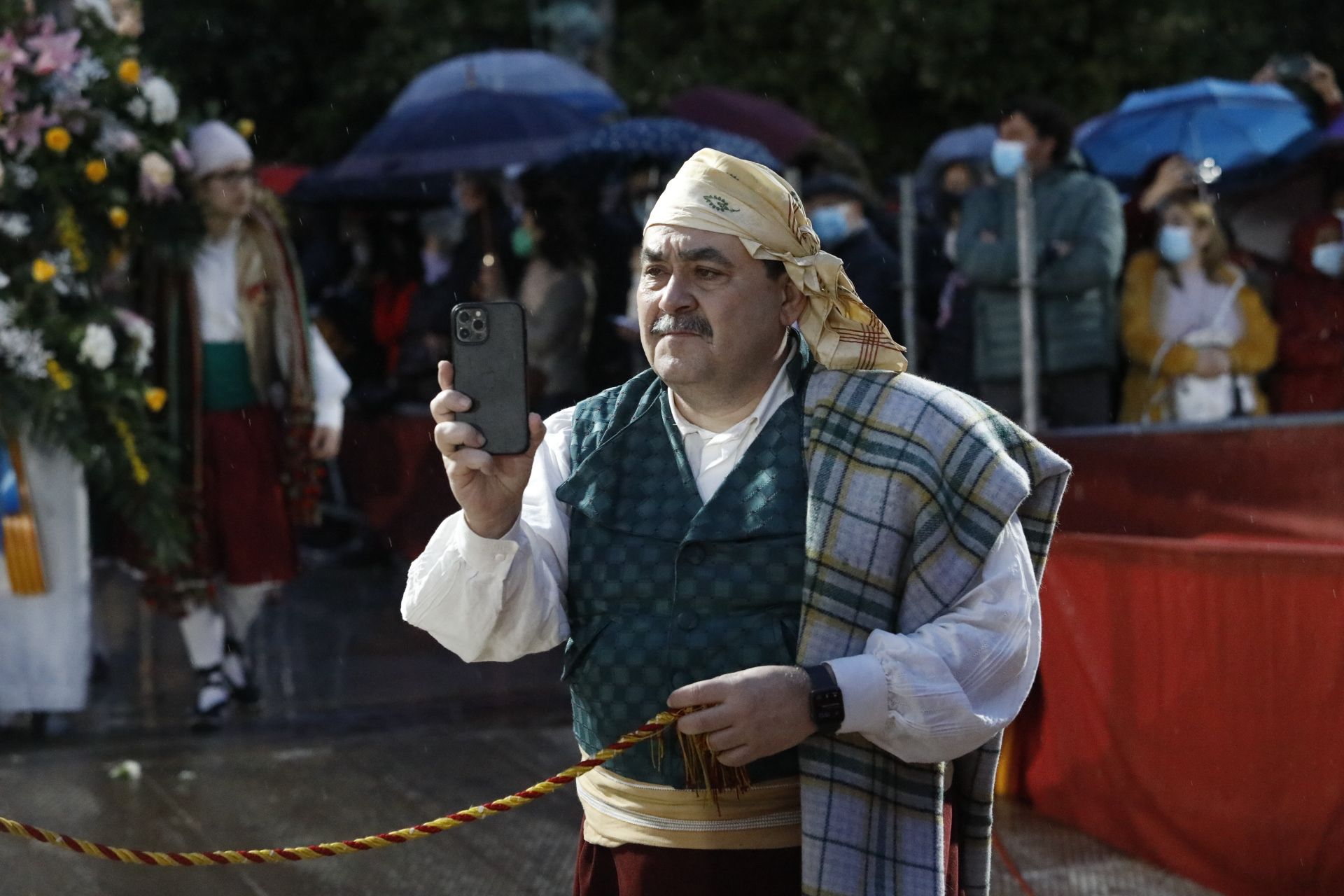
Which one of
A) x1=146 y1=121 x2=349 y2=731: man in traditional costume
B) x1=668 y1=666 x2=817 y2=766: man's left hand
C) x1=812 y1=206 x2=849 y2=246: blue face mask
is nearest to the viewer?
x1=668 y1=666 x2=817 y2=766: man's left hand

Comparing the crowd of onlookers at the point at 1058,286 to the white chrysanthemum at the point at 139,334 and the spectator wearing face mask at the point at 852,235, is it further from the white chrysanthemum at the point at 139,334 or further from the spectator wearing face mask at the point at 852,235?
the white chrysanthemum at the point at 139,334

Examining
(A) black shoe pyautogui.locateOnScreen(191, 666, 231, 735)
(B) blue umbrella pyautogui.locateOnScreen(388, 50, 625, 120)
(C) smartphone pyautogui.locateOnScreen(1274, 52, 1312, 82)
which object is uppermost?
(B) blue umbrella pyautogui.locateOnScreen(388, 50, 625, 120)

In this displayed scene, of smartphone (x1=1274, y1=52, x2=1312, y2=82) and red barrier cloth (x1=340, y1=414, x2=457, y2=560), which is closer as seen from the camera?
red barrier cloth (x1=340, y1=414, x2=457, y2=560)

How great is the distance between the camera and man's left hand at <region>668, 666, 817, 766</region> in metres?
2.58

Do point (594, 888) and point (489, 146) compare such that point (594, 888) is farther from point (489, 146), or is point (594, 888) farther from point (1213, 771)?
point (489, 146)

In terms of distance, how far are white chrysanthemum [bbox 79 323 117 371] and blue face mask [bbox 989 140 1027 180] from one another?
4.21 m

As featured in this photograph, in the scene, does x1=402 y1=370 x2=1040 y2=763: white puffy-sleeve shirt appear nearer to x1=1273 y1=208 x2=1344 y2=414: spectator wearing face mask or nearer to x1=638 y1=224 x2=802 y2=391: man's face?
x1=638 y1=224 x2=802 y2=391: man's face

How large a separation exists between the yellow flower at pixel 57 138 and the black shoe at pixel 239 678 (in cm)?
214

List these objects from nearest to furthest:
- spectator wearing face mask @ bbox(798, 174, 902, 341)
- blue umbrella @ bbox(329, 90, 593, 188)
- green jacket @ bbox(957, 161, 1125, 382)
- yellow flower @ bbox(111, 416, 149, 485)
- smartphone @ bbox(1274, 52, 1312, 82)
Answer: yellow flower @ bbox(111, 416, 149, 485) < green jacket @ bbox(957, 161, 1125, 382) < spectator wearing face mask @ bbox(798, 174, 902, 341) < smartphone @ bbox(1274, 52, 1312, 82) < blue umbrella @ bbox(329, 90, 593, 188)

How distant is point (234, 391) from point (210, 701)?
1.24m

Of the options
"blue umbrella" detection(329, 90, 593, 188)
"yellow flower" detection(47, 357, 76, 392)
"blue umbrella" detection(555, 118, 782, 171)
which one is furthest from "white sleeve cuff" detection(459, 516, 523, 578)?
"blue umbrella" detection(329, 90, 593, 188)

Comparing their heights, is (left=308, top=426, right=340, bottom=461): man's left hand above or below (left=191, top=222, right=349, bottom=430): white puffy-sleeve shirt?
below

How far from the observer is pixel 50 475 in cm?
704

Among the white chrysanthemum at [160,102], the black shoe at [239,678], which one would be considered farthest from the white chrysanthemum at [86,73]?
the black shoe at [239,678]
